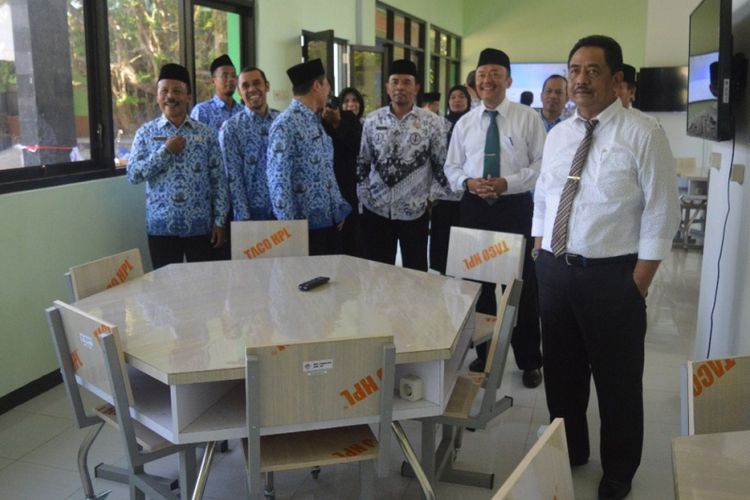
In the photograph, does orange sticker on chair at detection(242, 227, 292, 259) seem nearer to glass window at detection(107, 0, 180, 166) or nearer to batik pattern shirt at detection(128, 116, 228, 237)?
batik pattern shirt at detection(128, 116, 228, 237)

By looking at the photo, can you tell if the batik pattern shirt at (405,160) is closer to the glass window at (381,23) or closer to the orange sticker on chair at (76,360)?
the orange sticker on chair at (76,360)

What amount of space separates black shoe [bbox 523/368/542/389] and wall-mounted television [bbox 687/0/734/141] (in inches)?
57.0

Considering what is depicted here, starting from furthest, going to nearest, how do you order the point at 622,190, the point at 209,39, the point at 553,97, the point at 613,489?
the point at 209,39, the point at 553,97, the point at 613,489, the point at 622,190

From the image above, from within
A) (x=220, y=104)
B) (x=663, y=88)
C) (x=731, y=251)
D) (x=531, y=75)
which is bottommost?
(x=731, y=251)

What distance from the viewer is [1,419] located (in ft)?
11.0

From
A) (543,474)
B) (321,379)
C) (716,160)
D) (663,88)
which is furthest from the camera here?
(663,88)

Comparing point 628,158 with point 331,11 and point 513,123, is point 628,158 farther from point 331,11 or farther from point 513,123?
point 331,11

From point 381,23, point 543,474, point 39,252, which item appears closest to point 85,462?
point 39,252

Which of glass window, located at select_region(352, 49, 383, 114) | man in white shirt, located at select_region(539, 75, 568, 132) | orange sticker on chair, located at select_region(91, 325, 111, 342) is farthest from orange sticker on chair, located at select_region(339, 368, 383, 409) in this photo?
glass window, located at select_region(352, 49, 383, 114)

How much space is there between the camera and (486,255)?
312cm

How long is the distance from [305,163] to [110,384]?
208 cm

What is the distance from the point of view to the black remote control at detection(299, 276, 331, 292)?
267 centimetres

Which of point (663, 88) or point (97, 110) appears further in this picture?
point (663, 88)

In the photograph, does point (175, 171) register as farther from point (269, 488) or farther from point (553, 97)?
point (553, 97)
